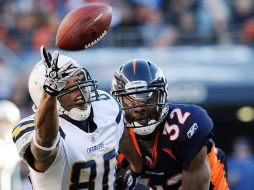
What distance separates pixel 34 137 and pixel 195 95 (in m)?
6.53

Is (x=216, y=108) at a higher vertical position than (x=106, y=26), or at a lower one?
lower

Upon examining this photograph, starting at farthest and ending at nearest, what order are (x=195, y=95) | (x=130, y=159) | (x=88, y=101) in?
(x=195, y=95) < (x=130, y=159) < (x=88, y=101)

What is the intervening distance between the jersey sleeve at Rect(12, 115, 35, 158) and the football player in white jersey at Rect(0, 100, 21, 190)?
5.11ft

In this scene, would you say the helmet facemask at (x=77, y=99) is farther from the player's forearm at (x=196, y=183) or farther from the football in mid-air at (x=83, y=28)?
the player's forearm at (x=196, y=183)

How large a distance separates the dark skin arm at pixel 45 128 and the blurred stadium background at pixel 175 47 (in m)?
6.01

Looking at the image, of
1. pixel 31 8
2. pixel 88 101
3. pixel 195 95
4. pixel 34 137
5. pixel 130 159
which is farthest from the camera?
pixel 31 8

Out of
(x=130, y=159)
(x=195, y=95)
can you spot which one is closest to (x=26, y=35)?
(x=195, y=95)

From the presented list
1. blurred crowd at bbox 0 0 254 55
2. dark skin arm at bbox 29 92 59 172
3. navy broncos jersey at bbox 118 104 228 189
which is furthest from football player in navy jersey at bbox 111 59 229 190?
blurred crowd at bbox 0 0 254 55

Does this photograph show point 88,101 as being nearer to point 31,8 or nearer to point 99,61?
point 99,61

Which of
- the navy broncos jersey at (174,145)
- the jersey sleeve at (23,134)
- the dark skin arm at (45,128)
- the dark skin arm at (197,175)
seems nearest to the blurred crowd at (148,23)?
the navy broncos jersey at (174,145)

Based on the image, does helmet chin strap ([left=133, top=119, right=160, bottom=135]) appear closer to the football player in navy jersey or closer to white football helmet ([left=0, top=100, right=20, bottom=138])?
the football player in navy jersey

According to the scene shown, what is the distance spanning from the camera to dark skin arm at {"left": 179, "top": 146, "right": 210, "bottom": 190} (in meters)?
4.36

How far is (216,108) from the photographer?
35.4ft

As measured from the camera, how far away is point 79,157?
4117 mm
